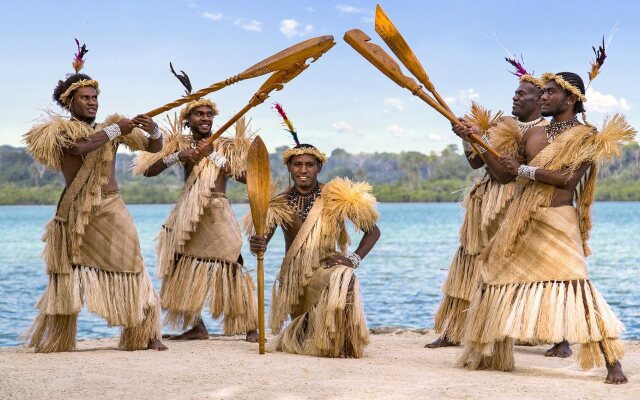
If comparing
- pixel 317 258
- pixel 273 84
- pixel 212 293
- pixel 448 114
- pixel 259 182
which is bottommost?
pixel 212 293

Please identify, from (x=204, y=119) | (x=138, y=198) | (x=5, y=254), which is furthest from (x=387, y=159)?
(x=204, y=119)

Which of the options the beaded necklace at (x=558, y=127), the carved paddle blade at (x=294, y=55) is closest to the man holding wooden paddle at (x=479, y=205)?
the beaded necklace at (x=558, y=127)

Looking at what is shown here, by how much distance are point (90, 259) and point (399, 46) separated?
2392 mm

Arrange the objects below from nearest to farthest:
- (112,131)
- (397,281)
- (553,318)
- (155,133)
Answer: (553,318) < (112,131) < (155,133) < (397,281)

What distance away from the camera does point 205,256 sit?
7.12 metres

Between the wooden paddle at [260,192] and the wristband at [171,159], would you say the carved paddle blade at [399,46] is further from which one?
the wristband at [171,159]

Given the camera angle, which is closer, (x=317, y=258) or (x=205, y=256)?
(x=317, y=258)

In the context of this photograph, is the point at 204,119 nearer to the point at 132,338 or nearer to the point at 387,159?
the point at 132,338

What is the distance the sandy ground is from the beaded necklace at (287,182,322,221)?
0.91 metres

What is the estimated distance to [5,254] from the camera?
3275 cm

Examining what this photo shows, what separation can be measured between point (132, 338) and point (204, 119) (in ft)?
5.59

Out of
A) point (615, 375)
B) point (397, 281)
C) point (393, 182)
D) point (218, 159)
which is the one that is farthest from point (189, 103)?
point (393, 182)

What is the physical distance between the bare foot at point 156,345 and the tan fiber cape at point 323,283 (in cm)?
74

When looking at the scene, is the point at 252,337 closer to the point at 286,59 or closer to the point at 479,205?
the point at 479,205
